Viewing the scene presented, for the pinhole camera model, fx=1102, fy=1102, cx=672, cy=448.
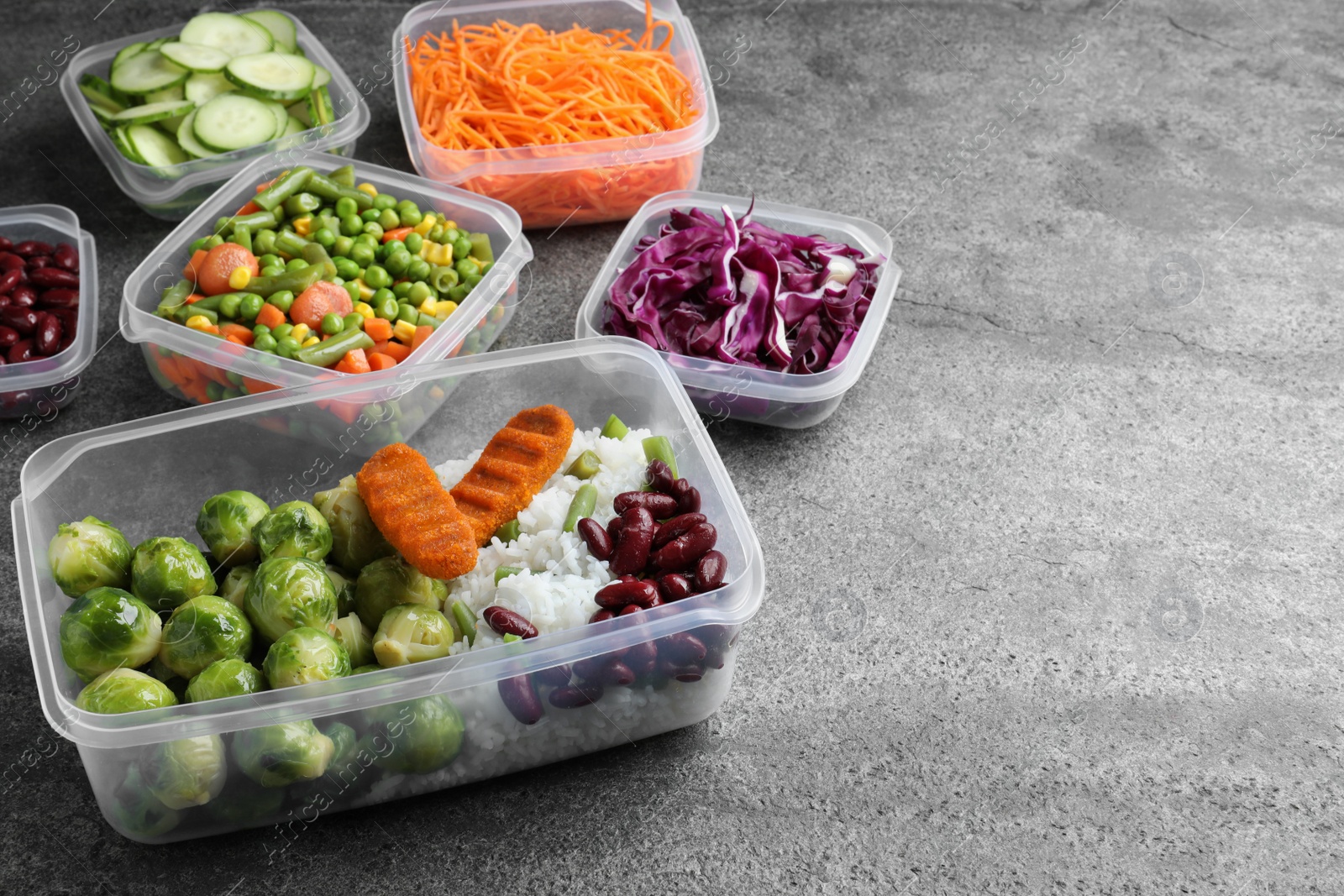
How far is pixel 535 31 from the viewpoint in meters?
3.70

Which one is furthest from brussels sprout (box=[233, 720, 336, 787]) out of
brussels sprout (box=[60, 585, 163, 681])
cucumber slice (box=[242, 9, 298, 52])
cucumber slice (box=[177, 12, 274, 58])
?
cucumber slice (box=[242, 9, 298, 52])

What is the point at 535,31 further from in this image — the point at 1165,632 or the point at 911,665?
the point at 1165,632

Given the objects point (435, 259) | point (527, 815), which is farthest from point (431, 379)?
point (527, 815)

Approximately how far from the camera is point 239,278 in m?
2.89

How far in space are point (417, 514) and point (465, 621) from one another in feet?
0.77

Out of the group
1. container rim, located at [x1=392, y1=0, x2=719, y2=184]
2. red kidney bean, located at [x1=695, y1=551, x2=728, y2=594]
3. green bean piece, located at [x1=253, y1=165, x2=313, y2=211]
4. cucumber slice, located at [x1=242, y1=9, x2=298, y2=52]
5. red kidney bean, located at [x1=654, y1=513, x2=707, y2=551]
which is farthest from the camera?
cucumber slice, located at [x1=242, y1=9, x2=298, y2=52]

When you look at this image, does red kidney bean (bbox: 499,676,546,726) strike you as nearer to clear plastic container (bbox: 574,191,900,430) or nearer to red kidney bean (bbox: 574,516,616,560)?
red kidney bean (bbox: 574,516,616,560)

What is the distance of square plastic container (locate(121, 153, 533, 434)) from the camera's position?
274cm

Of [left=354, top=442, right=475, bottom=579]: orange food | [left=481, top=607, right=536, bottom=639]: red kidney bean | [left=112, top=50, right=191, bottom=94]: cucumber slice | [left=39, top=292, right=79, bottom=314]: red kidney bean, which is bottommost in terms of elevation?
[left=39, top=292, right=79, bottom=314]: red kidney bean

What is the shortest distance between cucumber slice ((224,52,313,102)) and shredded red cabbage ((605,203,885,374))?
1292mm

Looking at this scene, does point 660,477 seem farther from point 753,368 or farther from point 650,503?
point 753,368

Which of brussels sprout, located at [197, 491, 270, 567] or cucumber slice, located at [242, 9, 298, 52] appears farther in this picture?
cucumber slice, located at [242, 9, 298, 52]

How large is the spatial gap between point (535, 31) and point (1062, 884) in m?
2.99

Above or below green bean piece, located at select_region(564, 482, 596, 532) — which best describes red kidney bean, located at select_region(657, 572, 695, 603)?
above
